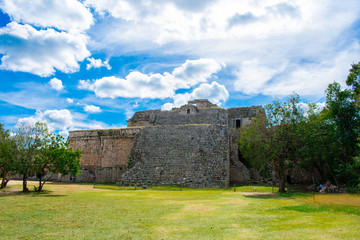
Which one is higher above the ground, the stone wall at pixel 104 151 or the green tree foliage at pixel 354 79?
the green tree foliage at pixel 354 79

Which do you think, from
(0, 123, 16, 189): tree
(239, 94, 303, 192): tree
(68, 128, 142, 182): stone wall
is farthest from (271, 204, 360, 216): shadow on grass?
(68, 128, 142, 182): stone wall

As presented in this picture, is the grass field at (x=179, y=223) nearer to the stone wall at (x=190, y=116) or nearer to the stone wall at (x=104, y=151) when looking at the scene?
the stone wall at (x=104, y=151)

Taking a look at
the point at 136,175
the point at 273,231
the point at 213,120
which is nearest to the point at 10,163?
the point at 136,175

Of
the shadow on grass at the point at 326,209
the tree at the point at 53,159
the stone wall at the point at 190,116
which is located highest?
the stone wall at the point at 190,116

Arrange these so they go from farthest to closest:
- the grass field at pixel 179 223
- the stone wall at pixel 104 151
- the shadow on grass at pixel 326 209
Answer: the stone wall at pixel 104 151, the shadow on grass at pixel 326 209, the grass field at pixel 179 223

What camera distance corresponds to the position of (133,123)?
34406mm

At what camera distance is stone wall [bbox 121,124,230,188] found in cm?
1817

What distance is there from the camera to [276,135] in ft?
52.0

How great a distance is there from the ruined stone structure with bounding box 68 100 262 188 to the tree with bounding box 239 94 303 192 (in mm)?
3394

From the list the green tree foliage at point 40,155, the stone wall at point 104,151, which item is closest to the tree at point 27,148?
the green tree foliage at point 40,155

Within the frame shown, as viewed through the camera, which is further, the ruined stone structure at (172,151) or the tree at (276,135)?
the ruined stone structure at (172,151)

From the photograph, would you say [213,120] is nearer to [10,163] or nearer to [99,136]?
[99,136]

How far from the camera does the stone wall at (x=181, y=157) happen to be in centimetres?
1817

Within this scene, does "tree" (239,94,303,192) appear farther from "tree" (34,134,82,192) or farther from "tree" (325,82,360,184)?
"tree" (34,134,82,192)
